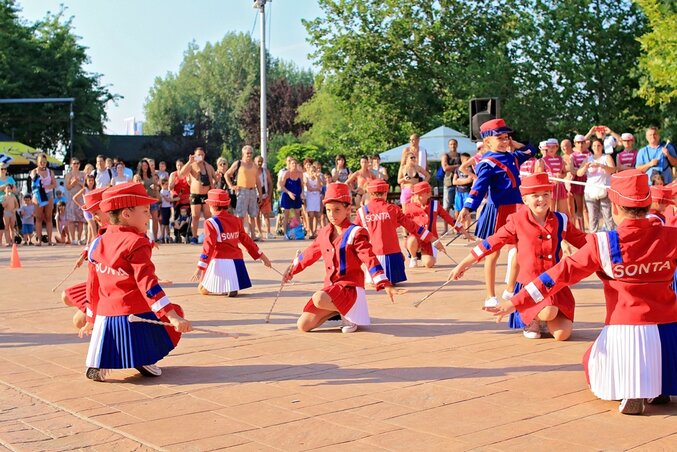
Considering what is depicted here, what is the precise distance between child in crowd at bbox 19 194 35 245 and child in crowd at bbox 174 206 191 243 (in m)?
3.73

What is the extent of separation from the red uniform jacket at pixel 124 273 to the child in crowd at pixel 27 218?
1644cm

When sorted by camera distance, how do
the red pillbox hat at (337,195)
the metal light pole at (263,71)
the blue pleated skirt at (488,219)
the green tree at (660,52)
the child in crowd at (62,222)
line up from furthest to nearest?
1. the metal light pole at (263,71)
2. the green tree at (660,52)
3. the child in crowd at (62,222)
4. the blue pleated skirt at (488,219)
5. the red pillbox hat at (337,195)

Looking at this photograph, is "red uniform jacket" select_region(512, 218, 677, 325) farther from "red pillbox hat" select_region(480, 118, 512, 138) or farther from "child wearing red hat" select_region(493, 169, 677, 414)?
"red pillbox hat" select_region(480, 118, 512, 138)

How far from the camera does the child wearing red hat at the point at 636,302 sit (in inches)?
223

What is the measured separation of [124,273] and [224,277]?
4.87 metres

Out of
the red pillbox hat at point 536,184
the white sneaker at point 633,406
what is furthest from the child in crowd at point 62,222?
the white sneaker at point 633,406

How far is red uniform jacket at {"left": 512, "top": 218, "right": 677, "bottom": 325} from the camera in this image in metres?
5.73

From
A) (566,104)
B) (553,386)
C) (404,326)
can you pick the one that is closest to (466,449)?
(553,386)

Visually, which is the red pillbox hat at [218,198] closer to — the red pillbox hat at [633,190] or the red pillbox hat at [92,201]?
the red pillbox hat at [92,201]

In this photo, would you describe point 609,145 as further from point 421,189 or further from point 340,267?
point 340,267

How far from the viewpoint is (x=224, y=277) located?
38.4ft

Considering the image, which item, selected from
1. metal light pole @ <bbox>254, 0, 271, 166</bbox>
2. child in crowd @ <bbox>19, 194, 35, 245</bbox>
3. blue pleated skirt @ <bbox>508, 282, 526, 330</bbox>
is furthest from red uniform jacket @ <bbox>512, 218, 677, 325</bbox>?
metal light pole @ <bbox>254, 0, 271, 166</bbox>

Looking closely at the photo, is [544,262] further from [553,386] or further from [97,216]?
[97,216]

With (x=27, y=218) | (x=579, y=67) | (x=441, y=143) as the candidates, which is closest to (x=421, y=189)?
(x=27, y=218)
